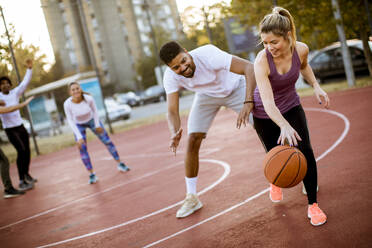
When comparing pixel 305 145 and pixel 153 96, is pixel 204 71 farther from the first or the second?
pixel 153 96

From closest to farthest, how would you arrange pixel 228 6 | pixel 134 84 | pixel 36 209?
1. pixel 36 209
2. pixel 228 6
3. pixel 134 84

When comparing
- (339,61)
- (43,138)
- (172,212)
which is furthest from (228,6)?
(172,212)

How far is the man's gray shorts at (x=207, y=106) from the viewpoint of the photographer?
4.27 meters

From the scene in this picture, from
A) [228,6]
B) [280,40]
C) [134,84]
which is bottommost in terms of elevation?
[134,84]

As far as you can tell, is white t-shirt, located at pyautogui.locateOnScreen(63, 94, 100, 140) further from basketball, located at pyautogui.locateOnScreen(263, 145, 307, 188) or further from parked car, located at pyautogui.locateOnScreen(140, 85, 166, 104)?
Answer: parked car, located at pyautogui.locateOnScreen(140, 85, 166, 104)

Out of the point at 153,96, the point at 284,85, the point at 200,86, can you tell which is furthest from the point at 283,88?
the point at 153,96

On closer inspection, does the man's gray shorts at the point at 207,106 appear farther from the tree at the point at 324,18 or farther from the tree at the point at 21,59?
the tree at the point at 21,59

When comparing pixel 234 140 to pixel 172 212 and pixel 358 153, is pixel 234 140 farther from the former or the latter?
pixel 172 212

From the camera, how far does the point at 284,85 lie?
3.26m

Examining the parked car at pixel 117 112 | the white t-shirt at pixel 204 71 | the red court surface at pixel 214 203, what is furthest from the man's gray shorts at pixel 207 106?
the parked car at pixel 117 112

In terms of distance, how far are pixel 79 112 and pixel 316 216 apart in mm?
4739

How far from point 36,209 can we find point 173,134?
3357 mm

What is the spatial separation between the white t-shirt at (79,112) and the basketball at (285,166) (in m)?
4.36

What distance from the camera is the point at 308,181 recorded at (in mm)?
3182
